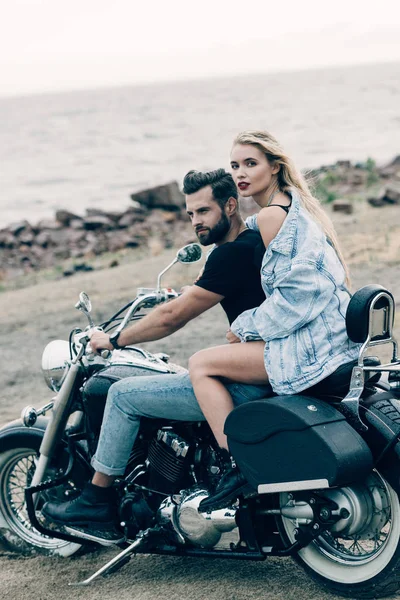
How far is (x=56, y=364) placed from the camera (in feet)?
15.9

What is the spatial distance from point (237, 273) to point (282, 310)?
1.33 ft

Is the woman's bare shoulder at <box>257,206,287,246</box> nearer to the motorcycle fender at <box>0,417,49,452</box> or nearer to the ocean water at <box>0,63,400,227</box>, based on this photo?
the motorcycle fender at <box>0,417,49,452</box>

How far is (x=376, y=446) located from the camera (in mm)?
3879

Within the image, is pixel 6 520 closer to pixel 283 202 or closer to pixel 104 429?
pixel 104 429

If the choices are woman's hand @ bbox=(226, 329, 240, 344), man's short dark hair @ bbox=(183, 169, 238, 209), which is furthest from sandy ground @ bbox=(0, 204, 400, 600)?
man's short dark hair @ bbox=(183, 169, 238, 209)

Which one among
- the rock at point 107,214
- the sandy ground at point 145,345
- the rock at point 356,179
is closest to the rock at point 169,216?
the rock at point 107,214

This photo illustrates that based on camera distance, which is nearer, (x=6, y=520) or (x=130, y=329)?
(x=130, y=329)

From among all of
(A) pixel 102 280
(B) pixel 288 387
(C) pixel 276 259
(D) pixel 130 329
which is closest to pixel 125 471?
(D) pixel 130 329

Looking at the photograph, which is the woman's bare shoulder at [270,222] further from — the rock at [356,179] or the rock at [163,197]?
the rock at [356,179]

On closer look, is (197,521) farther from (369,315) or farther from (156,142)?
(156,142)

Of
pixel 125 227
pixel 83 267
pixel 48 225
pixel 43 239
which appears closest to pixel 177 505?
pixel 83 267

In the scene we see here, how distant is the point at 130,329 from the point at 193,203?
0.70m

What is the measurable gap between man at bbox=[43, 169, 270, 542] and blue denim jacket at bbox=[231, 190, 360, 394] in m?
0.25

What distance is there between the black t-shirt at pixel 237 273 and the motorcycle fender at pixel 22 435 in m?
1.42
